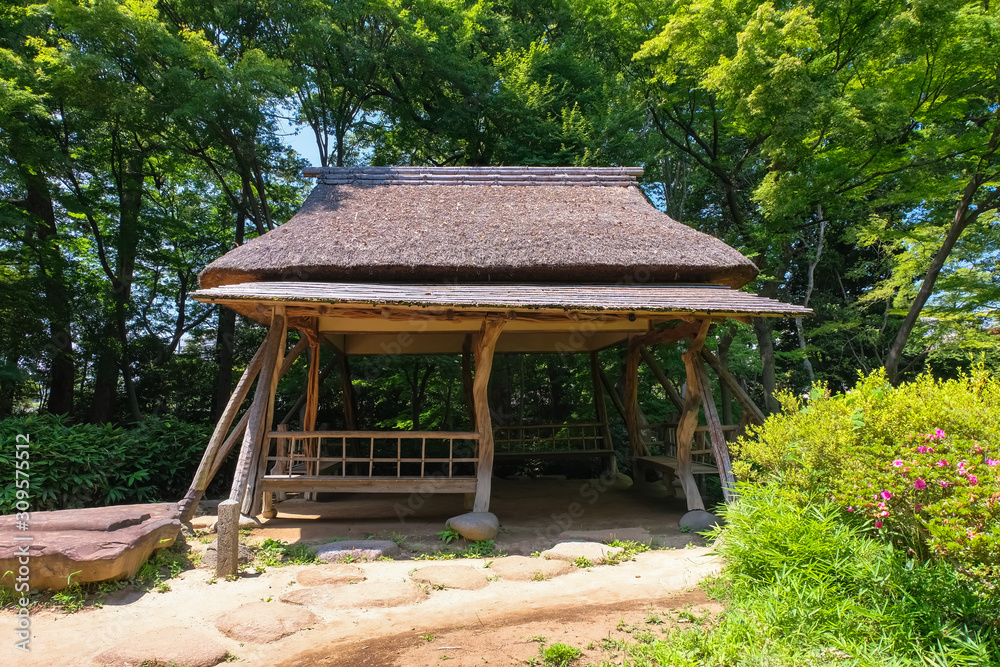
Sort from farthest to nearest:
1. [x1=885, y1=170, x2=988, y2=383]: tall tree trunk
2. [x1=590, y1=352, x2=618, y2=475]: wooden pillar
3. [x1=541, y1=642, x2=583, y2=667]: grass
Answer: [x1=590, y1=352, x2=618, y2=475]: wooden pillar → [x1=885, y1=170, x2=988, y2=383]: tall tree trunk → [x1=541, y1=642, x2=583, y2=667]: grass

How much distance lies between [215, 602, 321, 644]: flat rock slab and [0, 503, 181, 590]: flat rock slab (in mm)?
1146

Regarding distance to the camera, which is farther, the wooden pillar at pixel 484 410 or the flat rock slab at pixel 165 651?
the wooden pillar at pixel 484 410

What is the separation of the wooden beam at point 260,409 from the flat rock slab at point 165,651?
2.10 meters

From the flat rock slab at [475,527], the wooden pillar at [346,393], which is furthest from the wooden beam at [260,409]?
the wooden pillar at [346,393]

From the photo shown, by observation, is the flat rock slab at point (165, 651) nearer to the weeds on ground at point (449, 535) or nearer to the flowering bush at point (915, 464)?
the weeds on ground at point (449, 535)

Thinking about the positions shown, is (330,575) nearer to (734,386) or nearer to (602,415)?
(734,386)

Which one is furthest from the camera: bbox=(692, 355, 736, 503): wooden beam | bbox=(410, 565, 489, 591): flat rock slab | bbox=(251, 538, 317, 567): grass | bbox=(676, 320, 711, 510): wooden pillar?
bbox=(676, 320, 711, 510): wooden pillar

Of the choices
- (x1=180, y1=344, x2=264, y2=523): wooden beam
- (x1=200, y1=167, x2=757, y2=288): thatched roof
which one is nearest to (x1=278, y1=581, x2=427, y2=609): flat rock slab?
(x1=180, y1=344, x2=264, y2=523): wooden beam

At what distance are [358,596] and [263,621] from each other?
787 millimetres

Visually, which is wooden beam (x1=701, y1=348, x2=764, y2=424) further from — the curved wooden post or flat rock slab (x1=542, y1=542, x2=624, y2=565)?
the curved wooden post

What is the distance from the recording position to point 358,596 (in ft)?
15.0

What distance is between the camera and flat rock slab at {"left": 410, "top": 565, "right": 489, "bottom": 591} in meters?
4.88

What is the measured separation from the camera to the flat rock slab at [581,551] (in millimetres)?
5648

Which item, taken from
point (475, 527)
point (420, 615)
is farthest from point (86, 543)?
point (475, 527)
